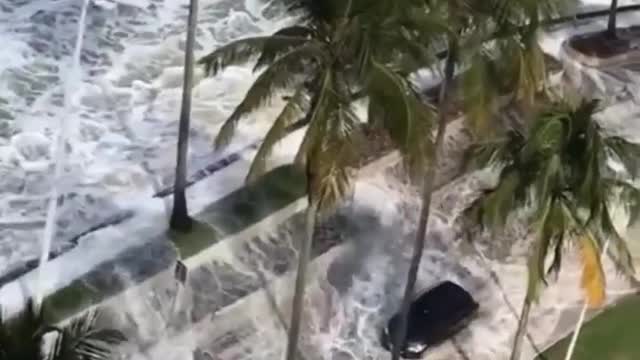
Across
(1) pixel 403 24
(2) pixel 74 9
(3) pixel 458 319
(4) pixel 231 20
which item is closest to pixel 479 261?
(3) pixel 458 319

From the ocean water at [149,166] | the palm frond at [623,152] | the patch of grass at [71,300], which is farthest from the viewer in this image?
the ocean water at [149,166]

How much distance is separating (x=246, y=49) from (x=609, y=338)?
7826 mm

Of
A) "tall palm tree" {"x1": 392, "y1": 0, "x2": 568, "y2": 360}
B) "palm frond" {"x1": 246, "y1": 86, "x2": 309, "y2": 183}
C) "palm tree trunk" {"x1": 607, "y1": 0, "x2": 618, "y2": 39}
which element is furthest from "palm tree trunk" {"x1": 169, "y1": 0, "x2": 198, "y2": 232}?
"palm tree trunk" {"x1": 607, "y1": 0, "x2": 618, "y2": 39}

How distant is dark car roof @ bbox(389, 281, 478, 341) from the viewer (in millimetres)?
19828

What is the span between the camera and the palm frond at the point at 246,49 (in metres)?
15.6

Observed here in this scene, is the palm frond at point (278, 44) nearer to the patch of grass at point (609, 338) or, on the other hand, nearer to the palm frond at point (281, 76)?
the palm frond at point (281, 76)

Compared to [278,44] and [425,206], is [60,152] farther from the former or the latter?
[278,44]

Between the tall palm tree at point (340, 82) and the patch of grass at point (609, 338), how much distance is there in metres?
5.53

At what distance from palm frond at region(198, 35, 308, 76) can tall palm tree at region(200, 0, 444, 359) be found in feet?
0.06

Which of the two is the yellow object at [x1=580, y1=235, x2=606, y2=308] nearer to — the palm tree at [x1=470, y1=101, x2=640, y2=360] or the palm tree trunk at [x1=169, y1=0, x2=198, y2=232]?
the palm tree at [x1=470, y1=101, x2=640, y2=360]

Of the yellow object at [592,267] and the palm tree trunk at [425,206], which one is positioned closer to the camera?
the yellow object at [592,267]

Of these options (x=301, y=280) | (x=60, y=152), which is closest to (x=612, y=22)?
(x=60, y=152)

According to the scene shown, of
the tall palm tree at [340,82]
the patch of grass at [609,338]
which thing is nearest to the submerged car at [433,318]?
the patch of grass at [609,338]

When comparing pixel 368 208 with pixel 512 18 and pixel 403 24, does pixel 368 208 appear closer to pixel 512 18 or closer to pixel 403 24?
pixel 512 18
